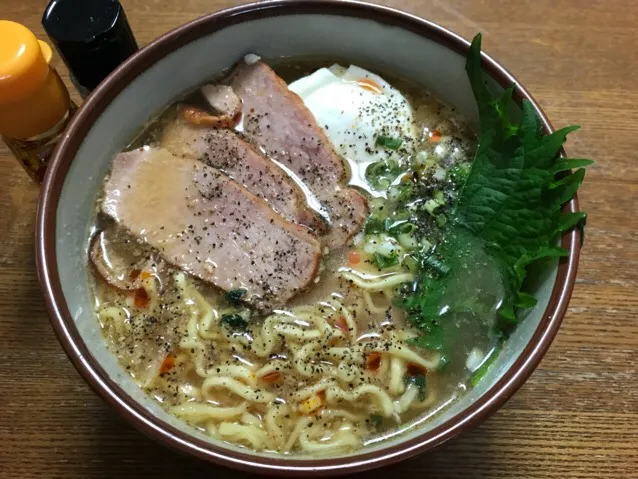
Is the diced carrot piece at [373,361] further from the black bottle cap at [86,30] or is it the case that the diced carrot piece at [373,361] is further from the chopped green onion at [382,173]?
the black bottle cap at [86,30]

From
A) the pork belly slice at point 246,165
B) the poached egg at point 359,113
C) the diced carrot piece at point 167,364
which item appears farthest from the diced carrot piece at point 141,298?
the poached egg at point 359,113

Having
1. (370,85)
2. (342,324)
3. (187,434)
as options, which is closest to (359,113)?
(370,85)

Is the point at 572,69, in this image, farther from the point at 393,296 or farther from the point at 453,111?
the point at 393,296

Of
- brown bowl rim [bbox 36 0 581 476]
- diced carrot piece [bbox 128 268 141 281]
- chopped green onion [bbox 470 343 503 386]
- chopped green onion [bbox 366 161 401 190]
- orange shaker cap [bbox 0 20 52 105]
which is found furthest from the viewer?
chopped green onion [bbox 366 161 401 190]

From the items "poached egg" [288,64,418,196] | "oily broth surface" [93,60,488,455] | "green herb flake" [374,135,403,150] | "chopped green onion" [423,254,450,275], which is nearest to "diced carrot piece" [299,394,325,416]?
"oily broth surface" [93,60,488,455]

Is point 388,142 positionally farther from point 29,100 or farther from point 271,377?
point 29,100

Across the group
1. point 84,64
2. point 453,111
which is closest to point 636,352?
point 453,111

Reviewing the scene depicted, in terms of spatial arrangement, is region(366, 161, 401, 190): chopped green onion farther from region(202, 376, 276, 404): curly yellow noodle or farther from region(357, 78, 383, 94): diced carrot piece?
region(202, 376, 276, 404): curly yellow noodle
